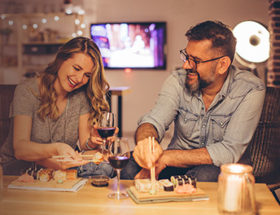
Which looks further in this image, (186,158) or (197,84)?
(197,84)

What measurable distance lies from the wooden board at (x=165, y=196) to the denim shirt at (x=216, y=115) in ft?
1.01

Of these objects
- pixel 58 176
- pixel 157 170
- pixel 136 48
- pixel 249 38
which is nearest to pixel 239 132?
pixel 157 170

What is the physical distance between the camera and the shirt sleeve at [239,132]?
1182 millimetres

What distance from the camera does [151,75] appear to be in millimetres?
4008

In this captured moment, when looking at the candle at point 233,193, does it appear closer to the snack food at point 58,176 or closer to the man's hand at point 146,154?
the man's hand at point 146,154

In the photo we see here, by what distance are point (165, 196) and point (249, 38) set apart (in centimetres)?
85

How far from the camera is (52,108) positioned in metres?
1.19

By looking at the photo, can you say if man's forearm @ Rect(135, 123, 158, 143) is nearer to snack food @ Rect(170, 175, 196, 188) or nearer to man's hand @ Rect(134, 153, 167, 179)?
man's hand @ Rect(134, 153, 167, 179)

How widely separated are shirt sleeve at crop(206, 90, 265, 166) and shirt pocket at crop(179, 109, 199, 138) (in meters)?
0.16

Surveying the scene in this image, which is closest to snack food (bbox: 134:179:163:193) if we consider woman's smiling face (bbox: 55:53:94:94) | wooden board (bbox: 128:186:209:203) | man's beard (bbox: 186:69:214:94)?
wooden board (bbox: 128:186:209:203)

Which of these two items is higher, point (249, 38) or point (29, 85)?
point (249, 38)

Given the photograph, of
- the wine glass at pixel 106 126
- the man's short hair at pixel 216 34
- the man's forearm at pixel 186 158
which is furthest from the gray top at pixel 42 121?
the man's short hair at pixel 216 34

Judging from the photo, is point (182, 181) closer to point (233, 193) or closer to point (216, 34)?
point (233, 193)

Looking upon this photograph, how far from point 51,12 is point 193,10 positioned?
65.4 inches
